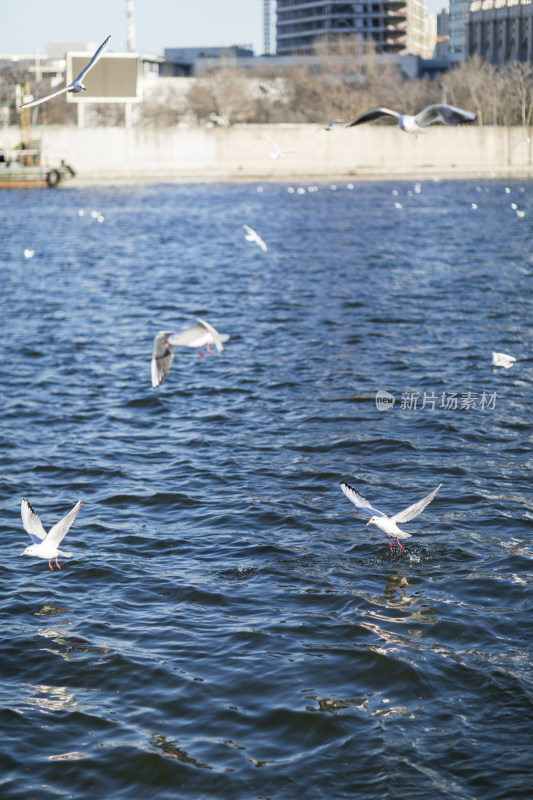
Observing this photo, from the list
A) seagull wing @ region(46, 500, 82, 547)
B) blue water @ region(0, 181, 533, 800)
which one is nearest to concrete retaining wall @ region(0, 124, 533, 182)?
blue water @ region(0, 181, 533, 800)

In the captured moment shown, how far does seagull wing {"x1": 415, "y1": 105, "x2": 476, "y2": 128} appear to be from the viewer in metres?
12.1

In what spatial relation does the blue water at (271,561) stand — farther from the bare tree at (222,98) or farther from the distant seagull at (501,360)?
the bare tree at (222,98)

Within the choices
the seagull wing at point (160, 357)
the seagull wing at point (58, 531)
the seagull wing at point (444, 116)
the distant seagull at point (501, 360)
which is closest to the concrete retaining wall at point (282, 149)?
the distant seagull at point (501, 360)

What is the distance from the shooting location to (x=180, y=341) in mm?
9047

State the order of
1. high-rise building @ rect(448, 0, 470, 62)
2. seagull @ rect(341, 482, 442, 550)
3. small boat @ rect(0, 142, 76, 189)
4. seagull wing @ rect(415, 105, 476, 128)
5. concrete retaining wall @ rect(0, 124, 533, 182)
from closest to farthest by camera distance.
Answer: seagull @ rect(341, 482, 442, 550) < seagull wing @ rect(415, 105, 476, 128) < small boat @ rect(0, 142, 76, 189) < concrete retaining wall @ rect(0, 124, 533, 182) < high-rise building @ rect(448, 0, 470, 62)

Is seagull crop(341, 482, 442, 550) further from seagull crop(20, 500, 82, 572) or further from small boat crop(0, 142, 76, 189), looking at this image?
small boat crop(0, 142, 76, 189)

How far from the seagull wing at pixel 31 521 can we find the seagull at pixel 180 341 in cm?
152

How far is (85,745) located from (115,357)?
43.1 ft

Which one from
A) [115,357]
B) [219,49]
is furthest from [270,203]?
[219,49]

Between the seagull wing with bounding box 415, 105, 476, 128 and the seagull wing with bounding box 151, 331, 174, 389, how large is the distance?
181 inches

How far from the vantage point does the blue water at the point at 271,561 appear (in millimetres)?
6996

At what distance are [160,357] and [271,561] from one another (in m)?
2.26

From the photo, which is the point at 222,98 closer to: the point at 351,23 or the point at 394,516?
the point at 351,23

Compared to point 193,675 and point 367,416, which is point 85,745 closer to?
point 193,675
